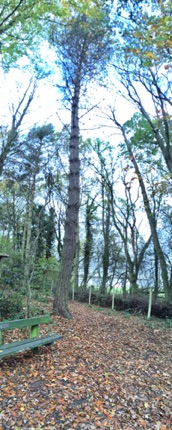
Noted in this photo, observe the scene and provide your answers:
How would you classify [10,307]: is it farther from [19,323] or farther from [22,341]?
[19,323]

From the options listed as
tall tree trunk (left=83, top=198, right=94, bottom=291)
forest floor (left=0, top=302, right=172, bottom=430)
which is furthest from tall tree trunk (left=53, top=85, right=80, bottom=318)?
tall tree trunk (left=83, top=198, right=94, bottom=291)

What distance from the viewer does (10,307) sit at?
642 cm

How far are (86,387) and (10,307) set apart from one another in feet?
10.7

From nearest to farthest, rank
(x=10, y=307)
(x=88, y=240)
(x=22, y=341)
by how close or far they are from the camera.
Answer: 1. (x=22, y=341)
2. (x=10, y=307)
3. (x=88, y=240)

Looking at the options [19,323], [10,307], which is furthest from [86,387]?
[10,307]

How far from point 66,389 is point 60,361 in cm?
77

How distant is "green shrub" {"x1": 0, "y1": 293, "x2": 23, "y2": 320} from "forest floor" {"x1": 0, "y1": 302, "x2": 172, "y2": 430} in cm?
87

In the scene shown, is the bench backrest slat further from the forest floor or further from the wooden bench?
the forest floor

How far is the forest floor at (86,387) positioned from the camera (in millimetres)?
3014

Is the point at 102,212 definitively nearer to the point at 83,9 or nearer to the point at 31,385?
the point at 83,9

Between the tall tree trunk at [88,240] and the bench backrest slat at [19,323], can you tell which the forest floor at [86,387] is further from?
the tall tree trunk at [88,240]

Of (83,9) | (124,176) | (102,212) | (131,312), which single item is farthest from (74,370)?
(102,212)

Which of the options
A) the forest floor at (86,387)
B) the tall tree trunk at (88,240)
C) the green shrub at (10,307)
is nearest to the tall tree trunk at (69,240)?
the green shrub at (10,307)

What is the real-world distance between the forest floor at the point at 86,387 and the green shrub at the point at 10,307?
0.87 m
